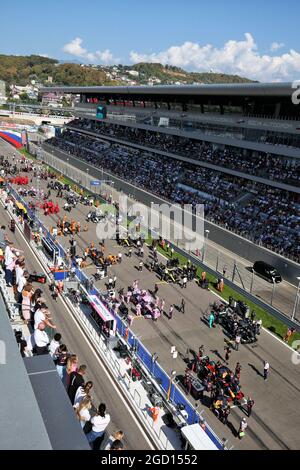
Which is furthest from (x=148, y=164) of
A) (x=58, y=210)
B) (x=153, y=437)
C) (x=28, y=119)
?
(x=28, y=119)

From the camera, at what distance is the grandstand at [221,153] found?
113 feet

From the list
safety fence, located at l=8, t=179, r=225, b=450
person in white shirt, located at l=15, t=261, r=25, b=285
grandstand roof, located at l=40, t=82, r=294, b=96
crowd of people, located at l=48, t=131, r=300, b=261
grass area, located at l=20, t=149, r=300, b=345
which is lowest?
grass area, located at l=20, t=149, r=300, b=345

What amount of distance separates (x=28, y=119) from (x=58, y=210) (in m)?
85.4

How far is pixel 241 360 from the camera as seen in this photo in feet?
63.5

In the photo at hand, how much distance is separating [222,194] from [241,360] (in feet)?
78.2

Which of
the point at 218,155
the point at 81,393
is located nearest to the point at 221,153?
the point at 218,155

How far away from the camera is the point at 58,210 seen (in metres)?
41.7

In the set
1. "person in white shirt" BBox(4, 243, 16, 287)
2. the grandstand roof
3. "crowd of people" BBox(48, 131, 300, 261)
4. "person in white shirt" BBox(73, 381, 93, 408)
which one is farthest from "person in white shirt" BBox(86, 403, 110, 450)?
the grandstand roof

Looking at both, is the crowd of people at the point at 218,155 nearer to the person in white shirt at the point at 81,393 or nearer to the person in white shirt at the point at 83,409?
the person in white shirt at the point at 81,393

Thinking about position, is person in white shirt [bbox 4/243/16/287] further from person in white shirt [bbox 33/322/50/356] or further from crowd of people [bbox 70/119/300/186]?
crowd of people [bbox 70/119/300/186]

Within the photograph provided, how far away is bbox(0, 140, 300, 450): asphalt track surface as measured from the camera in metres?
14.7

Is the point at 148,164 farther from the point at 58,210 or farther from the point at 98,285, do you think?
the point at 98,285

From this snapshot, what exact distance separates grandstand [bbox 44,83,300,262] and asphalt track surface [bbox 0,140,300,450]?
9.38 metres
